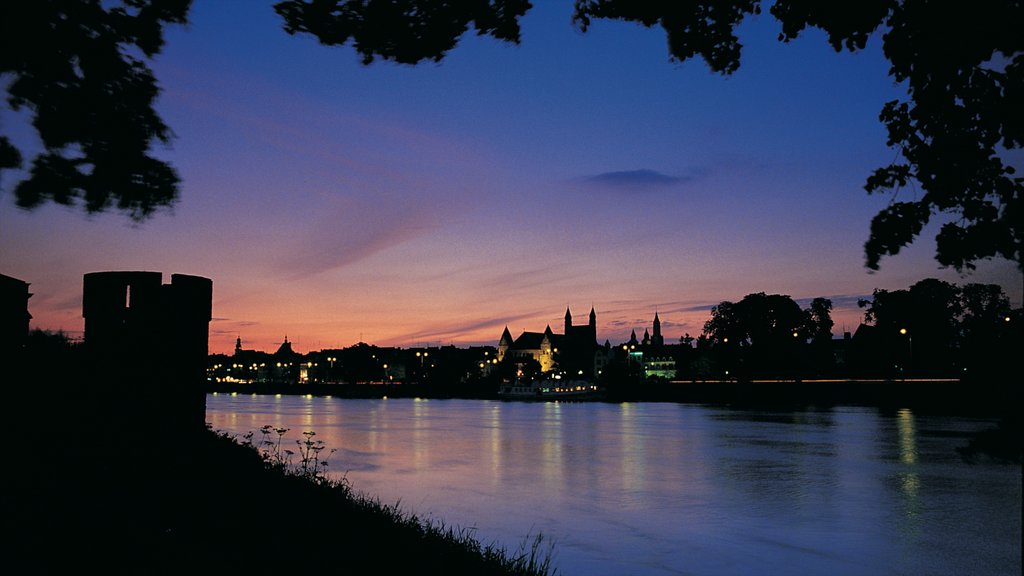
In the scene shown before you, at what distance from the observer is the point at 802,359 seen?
4914 inches

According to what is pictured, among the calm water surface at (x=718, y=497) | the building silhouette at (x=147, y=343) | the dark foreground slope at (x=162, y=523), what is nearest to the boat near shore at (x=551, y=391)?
the calm water surface at (x=718, y=497)

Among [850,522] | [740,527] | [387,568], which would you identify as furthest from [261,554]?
[850,522]

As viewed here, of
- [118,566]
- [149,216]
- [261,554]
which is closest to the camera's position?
[149,216]

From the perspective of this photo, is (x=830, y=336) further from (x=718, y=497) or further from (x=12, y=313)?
(x=12, y=313)

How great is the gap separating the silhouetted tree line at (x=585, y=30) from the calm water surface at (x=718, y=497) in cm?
1429

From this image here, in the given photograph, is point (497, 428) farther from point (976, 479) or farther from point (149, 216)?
point (149, 216)

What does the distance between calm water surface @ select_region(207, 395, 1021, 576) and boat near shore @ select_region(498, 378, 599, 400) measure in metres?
86.2

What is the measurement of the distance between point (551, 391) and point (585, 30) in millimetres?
145551

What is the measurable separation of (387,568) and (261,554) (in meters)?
1.43

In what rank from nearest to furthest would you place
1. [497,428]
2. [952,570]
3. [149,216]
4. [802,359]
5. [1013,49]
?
[1013,49] < [149,216] < [952,570] < [497,428] < [802,359]

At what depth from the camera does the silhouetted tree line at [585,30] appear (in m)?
3.70

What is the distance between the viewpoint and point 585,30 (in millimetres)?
5777

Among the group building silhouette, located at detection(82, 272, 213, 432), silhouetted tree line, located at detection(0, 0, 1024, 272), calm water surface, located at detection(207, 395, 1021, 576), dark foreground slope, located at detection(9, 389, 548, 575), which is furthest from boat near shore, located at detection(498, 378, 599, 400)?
silhouetted tree line, located at detection(0, 0, 1024, 272)

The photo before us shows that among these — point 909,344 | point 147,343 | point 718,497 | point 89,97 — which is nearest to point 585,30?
point 89,97
